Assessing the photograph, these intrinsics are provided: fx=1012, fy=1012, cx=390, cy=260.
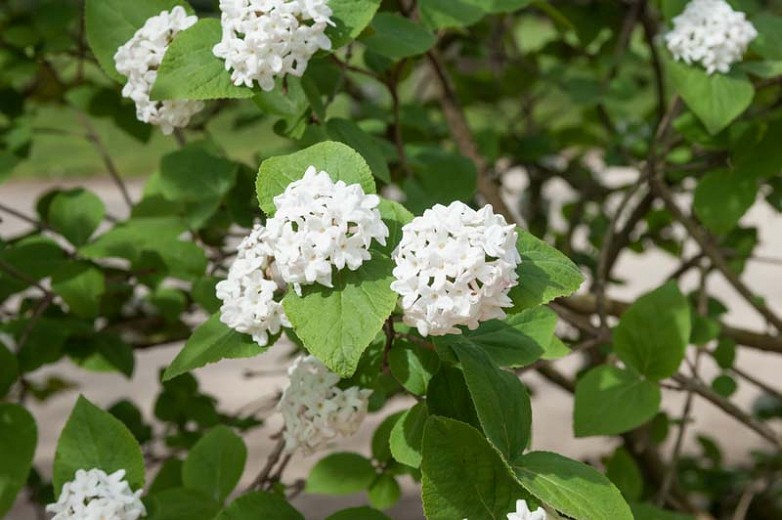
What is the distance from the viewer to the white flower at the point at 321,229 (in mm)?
633

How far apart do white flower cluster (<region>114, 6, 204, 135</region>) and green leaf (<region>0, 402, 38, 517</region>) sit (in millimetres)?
343

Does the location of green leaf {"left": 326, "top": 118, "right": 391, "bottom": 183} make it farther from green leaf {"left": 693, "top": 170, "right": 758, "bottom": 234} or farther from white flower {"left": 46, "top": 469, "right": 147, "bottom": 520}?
green leaf {"left": 693, "top": 170, "right": 758, "bottom": 234}

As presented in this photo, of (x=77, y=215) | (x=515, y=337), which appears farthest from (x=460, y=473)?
(x=77, y=215)

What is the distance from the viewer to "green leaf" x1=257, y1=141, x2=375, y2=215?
0.69m

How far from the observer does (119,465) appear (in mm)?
823

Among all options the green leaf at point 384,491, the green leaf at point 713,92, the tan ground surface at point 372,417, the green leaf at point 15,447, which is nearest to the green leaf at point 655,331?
the green leaf at point 713,92

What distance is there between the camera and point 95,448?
2.70 ft

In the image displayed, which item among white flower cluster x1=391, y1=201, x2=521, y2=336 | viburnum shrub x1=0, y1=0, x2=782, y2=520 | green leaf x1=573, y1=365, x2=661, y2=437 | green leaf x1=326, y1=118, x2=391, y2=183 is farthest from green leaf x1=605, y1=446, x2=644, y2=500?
white flower cluster x1=391, y1=201, x2=521, y2=336

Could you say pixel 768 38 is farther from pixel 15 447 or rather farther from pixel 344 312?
pixel 15 447

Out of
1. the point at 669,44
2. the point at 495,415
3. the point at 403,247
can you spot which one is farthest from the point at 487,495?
the point at 669,44

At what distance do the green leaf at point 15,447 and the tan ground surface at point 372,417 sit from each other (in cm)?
126

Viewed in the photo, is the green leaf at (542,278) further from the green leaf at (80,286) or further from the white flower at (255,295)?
the green leaf at (80,286)

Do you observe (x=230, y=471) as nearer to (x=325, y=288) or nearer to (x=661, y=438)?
(x=325, y=288)

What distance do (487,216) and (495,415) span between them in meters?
0.13
